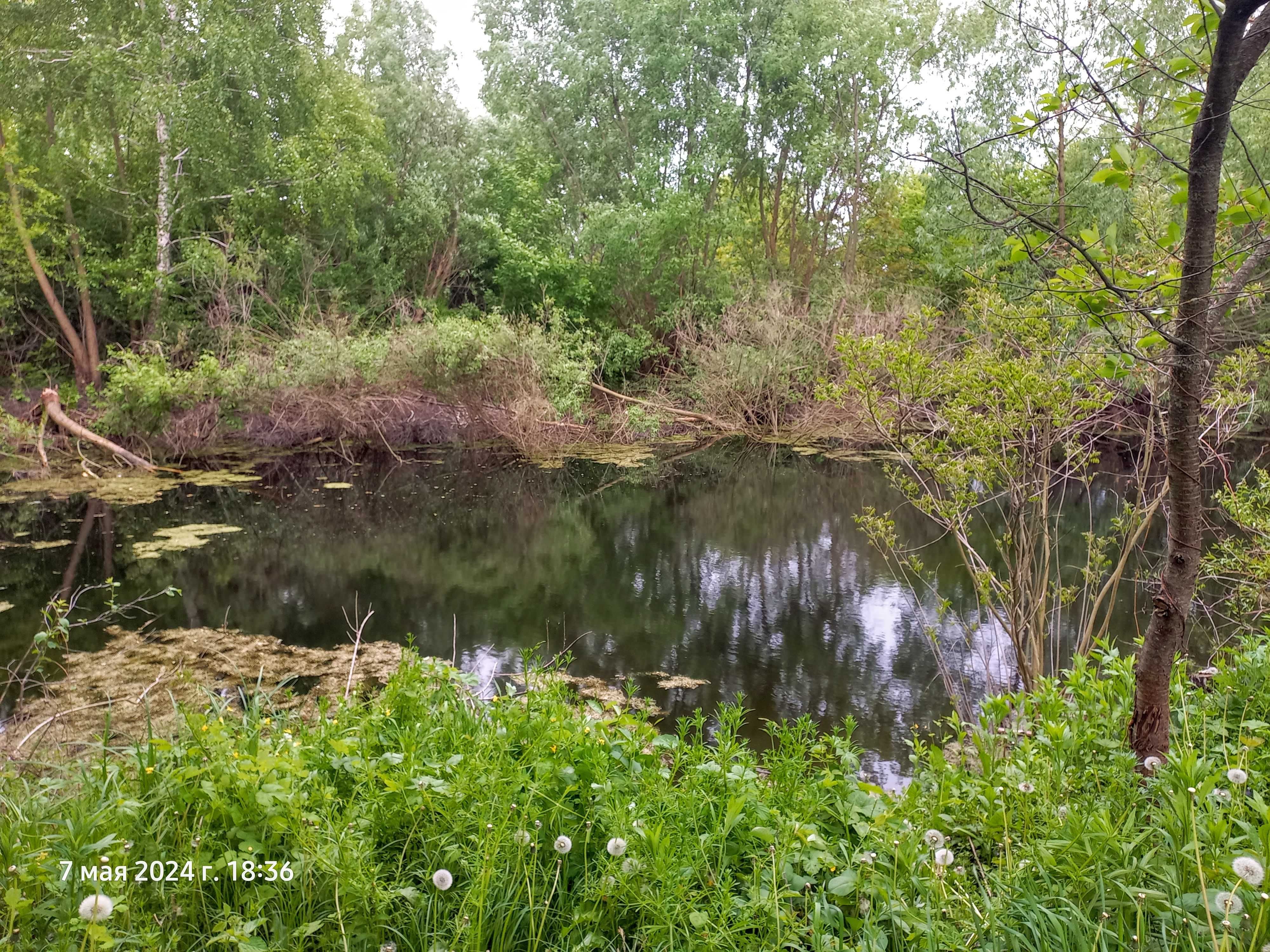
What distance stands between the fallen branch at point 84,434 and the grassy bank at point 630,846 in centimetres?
1315

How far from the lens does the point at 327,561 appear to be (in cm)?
960

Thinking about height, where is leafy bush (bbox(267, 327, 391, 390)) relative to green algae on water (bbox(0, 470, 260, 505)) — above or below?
above

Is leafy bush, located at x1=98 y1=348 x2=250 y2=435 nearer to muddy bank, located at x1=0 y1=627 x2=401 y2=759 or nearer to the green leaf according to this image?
muddy bank, located at x1=0 y1=627 x2=401 y2=759

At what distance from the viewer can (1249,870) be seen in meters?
1.65

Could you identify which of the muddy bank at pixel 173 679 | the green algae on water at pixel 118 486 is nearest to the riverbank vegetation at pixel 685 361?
the muddy bank at pixel 173 679

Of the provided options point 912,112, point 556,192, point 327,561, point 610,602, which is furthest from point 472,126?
point 610,602

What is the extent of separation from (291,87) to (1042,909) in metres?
20.8

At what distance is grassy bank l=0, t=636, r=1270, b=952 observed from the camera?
2029 millimetres

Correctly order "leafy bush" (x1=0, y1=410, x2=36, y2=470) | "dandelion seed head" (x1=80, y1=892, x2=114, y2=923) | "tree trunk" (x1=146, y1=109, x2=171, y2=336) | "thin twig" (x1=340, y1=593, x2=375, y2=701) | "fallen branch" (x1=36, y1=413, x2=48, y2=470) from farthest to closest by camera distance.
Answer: "tree trunk" (x1=146, y1=109, x2=171, y2=336) < "fallen branch" (x1=36, y1=413, x2=48, y2=470) < "leafy bush" (x1=0, y1=410, x2=36, y2=470) < "thin twig" (x1=340, y1=593, x2=375, y2=701) < "dandelion seed head" (x1=80, y1=892, x2=114, y2=923)

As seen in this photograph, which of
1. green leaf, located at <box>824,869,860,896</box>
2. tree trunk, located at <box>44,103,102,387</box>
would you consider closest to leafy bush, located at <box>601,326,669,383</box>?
tree trunk, located at <box>44,103,102,387</box>

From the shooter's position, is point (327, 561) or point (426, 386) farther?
point (426, 386)

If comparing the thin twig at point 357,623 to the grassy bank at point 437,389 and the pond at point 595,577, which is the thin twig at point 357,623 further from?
the grassy bank at point 437,389

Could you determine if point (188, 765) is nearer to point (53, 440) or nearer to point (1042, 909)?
point (1042, 909)

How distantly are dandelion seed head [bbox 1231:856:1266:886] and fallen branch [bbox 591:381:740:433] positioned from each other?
56.1ft
